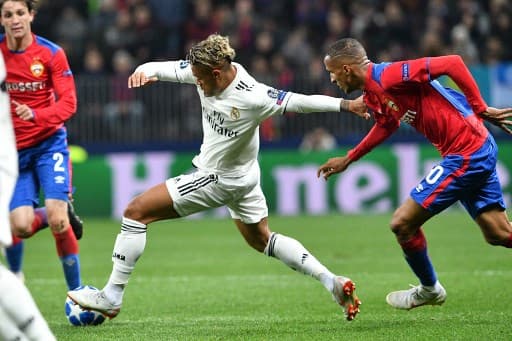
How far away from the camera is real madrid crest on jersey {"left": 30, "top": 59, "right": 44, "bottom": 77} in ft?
27.0

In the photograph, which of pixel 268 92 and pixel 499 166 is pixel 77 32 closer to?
pixel 499 166

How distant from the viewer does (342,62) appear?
24.7ft

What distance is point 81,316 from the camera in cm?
789

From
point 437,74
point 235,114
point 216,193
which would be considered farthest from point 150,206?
point 437,74

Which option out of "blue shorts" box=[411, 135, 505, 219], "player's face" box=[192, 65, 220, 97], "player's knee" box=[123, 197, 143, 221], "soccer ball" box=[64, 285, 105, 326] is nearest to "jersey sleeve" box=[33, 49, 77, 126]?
"player's knee" box=[123, 197, 143, 221]

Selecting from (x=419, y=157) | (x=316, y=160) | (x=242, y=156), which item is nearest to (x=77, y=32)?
(x=316, y=160)

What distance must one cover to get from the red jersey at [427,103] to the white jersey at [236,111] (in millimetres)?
377

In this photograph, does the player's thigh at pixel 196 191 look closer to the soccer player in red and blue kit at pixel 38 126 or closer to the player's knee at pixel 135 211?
the player's knee at pixel 135 211

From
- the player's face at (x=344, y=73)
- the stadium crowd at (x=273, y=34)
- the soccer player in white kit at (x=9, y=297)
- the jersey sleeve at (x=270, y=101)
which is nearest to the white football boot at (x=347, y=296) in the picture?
the jersey sleeve at (x=270, y=101)

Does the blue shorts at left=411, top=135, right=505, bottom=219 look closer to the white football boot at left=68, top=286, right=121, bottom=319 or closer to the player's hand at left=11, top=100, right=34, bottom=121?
the white football boot at left=68, top=286, right=121, bottom=319

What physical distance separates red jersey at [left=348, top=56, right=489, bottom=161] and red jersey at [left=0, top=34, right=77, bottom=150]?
2.50 metres

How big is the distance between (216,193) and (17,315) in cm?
289

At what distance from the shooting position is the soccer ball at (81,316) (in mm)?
7891

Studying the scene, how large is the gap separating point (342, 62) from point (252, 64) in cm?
1265
